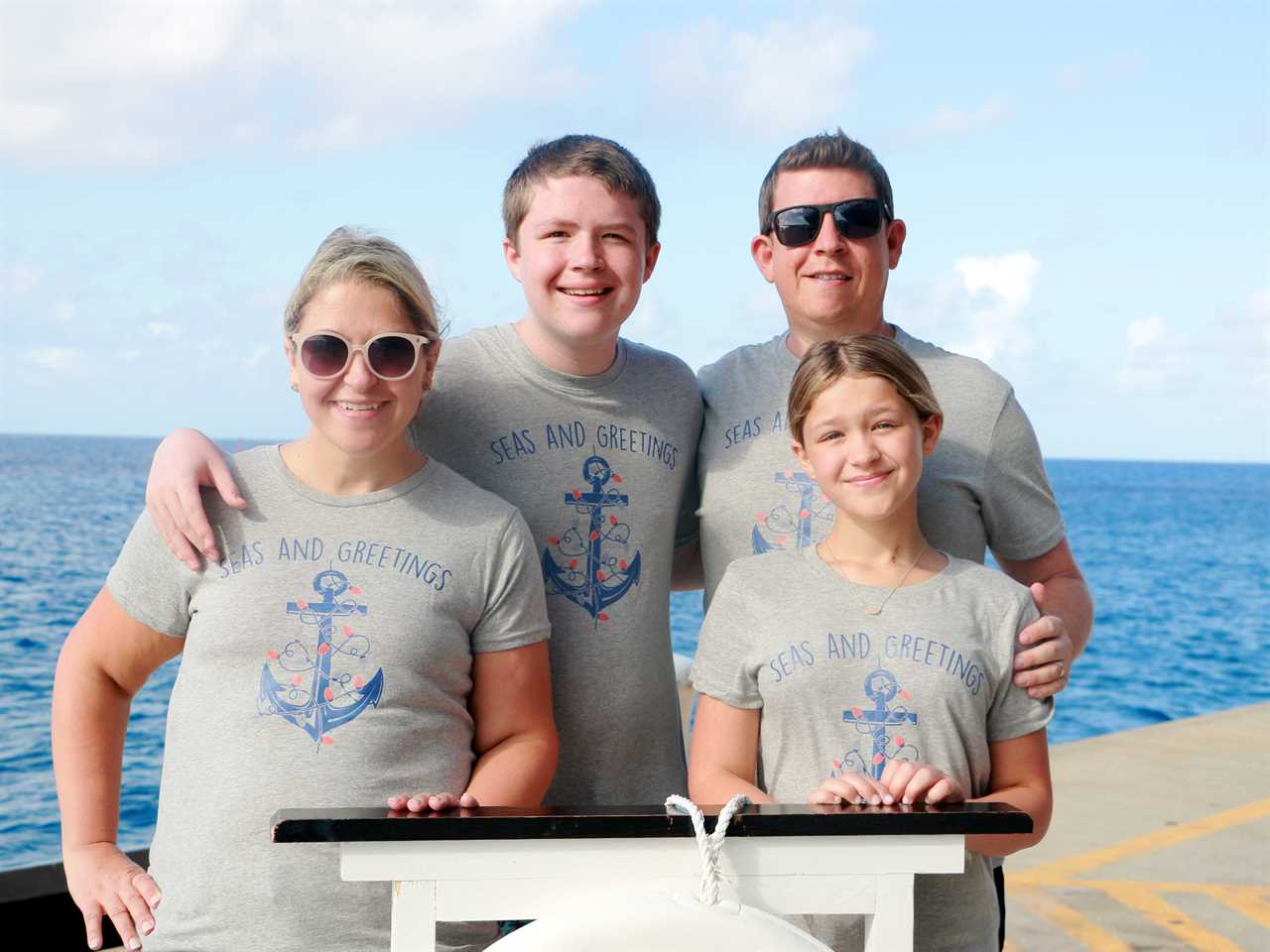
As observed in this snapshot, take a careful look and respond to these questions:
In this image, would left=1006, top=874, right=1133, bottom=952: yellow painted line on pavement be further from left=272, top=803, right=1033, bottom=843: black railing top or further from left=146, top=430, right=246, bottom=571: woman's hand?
A: left=146, top=430, right=246, bottom=571: woman's hand

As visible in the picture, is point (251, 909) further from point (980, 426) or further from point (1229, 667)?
point (1229, 667)

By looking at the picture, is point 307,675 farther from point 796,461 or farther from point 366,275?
point 796,461

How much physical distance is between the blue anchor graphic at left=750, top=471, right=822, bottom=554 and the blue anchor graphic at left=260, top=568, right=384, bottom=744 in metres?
0.84

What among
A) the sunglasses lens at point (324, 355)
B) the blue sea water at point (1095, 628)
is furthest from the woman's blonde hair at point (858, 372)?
the blue sea water at point (1095, 628)

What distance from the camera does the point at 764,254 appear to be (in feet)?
9.43

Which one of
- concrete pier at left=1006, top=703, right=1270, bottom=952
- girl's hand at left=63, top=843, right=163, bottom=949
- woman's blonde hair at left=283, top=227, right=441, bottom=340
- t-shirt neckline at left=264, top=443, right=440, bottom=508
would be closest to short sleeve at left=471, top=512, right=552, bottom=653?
t-shirt neckline at left=264, top=443, right=440, bottom=508

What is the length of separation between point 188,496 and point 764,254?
1.32m

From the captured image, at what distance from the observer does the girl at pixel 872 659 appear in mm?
2195

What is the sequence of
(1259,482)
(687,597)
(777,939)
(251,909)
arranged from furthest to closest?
(1259,482)
(687,597)
(251,909)
(777,939)

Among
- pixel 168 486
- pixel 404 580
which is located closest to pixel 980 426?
pixel 404 580

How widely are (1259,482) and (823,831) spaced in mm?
135269

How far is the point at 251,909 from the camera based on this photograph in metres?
2.07

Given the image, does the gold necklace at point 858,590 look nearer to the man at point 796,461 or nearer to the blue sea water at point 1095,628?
the man at point 796,461

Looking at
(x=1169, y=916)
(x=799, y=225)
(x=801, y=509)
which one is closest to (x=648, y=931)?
(x=801, y=509)
